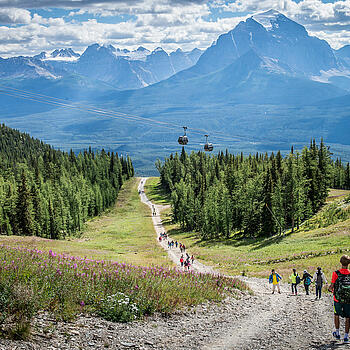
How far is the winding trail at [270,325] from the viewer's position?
1430cm

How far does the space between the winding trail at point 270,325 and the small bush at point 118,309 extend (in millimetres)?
2292

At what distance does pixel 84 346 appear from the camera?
1262cm

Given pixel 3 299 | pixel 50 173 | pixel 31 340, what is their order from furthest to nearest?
pixel 50 173 < pixel 3 299 < pixel 31 340

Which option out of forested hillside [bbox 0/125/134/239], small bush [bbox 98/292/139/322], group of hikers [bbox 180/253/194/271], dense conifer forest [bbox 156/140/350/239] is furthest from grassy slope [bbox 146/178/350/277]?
forested hillside [bbox 0/125/134/239]

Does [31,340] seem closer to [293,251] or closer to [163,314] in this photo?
[163,314]

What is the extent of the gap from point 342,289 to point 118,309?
840 cm

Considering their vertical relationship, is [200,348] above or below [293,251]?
above

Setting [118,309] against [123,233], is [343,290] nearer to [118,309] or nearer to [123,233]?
[118,309]

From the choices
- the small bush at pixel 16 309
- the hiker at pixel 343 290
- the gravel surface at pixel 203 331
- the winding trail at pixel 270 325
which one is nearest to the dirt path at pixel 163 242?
the winding trail at pixel 270 325

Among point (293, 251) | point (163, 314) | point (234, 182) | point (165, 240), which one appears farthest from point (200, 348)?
point (234, 182)

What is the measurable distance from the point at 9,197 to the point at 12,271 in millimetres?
75776

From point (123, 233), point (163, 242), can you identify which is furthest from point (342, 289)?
point (123, 233)

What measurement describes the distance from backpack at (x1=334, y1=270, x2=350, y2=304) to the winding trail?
5.80 feet

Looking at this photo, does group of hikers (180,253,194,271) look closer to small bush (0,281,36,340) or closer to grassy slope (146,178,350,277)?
grassy slope (146,178,350,277)
